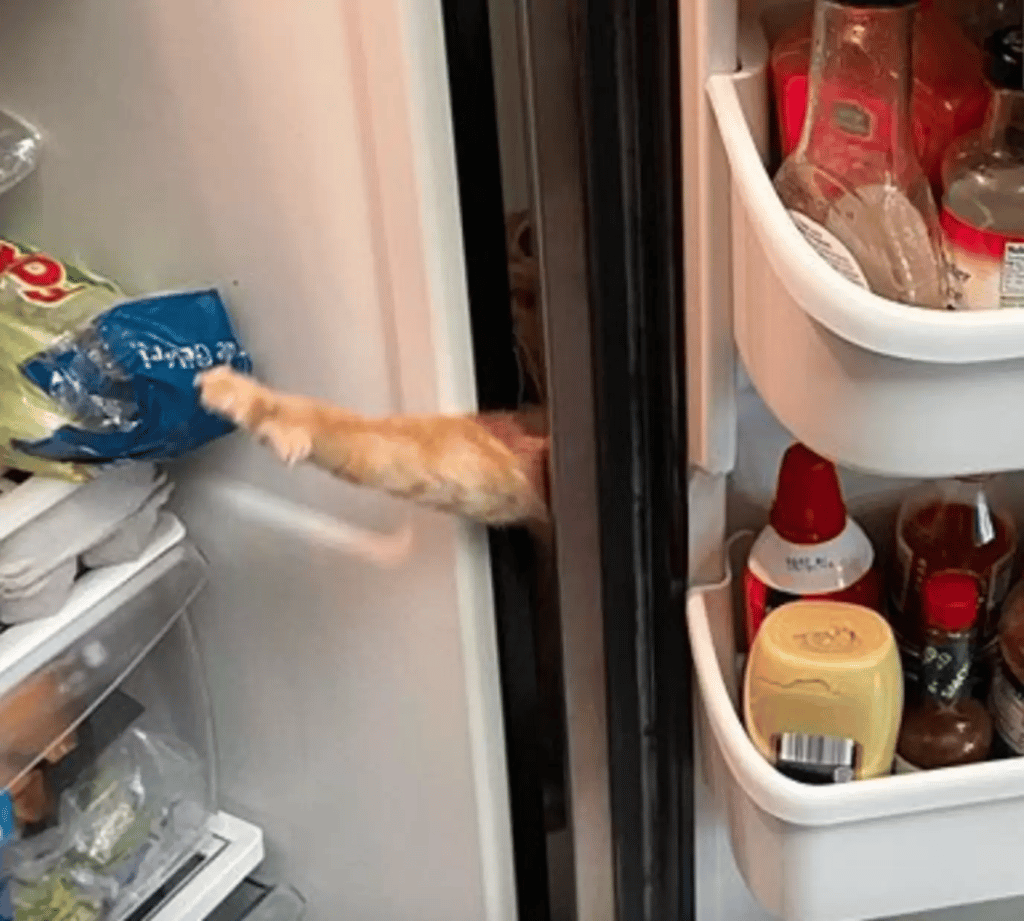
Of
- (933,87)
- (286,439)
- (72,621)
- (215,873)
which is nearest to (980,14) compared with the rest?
(933,87)

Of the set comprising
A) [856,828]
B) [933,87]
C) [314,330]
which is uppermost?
[933,87]

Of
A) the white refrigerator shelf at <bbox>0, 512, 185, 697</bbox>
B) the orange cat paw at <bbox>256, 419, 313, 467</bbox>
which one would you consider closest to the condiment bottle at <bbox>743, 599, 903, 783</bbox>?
the orange cat paw at <bbox>256, 419, 313, 467</bbox>

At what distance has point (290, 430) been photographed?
0.84 meters

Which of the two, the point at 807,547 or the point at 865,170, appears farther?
the point at 807,547

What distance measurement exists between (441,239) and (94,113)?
0.75 ft

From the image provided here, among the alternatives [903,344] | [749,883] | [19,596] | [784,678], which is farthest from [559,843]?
[903,344]

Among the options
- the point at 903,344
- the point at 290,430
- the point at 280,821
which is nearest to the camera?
the point at 903,344

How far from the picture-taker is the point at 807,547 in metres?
0.94

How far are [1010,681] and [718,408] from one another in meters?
0.22

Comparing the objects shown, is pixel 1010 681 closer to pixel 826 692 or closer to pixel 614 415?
pixel 826 692

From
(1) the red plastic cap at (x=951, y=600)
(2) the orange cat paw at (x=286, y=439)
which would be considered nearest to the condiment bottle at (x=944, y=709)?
(1) the red plastic cap at (x=951, y=600)

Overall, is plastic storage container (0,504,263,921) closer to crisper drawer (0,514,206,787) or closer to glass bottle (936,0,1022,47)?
crisper drawer (0,514,206,787)

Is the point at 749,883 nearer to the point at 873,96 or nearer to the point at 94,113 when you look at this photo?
the point at 873,96

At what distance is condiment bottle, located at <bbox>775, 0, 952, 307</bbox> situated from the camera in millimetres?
785
